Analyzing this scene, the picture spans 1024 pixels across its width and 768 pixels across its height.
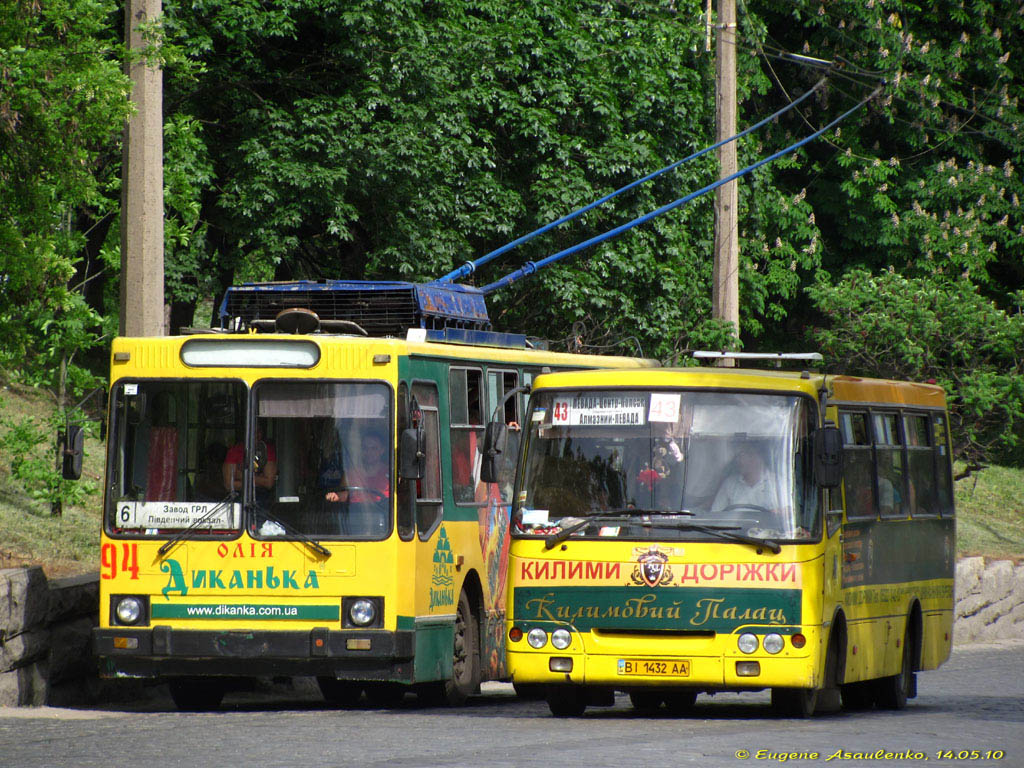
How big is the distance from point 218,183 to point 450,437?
13476 millimetres

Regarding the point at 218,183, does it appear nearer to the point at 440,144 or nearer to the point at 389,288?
the point at 440,144

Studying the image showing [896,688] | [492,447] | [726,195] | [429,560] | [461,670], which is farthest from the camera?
[726,195]

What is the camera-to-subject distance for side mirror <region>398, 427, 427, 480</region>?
1308cm

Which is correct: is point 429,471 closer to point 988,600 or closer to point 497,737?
point 497,737

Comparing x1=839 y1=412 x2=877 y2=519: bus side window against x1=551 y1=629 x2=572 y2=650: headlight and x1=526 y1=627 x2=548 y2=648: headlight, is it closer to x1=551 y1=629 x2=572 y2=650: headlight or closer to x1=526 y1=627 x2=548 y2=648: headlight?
x1=551 y1=629 x2=572 y2=650: headlight

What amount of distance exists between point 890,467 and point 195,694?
5.49 m

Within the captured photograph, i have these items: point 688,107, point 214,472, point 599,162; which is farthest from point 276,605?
point 688,107

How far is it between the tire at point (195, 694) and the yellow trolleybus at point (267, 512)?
625mm

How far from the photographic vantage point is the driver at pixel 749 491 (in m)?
12.2

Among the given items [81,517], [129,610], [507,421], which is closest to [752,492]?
[507,421]

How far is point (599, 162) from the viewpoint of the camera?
27719mm

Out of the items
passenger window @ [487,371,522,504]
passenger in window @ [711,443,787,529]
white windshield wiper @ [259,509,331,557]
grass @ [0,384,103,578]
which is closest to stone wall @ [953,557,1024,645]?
passenger window @ [487,371,522,504]

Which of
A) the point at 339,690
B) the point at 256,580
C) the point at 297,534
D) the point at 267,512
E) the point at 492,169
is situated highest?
the point at 492,169

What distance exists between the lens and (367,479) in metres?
13.3
